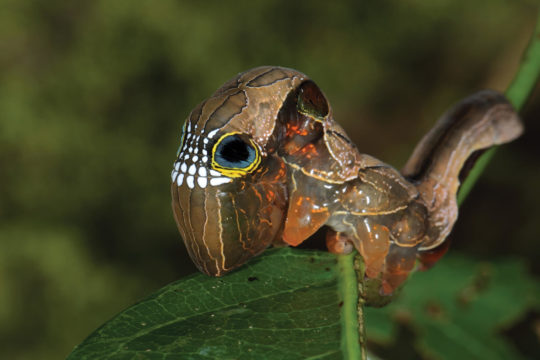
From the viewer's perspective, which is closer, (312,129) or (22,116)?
(312,129)

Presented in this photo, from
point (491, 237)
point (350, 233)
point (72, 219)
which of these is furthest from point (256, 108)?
point (491, 237)

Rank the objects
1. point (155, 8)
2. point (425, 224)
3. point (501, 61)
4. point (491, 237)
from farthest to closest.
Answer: point (491, 237), point (501, 61), point (155, 8), point (425, 224)

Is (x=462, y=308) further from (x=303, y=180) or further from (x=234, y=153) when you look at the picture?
(x=234, y=153)

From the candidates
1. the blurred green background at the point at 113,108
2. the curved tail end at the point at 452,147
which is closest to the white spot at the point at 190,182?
the curved tail end at the point at 452,147

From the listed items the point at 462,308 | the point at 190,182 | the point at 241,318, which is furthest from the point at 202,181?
Answer: the point at 462,308

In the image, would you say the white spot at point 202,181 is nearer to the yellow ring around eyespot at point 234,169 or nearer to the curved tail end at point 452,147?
the yellow ring around eyespot at point 234,169

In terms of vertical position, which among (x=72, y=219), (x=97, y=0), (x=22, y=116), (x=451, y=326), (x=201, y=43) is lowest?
(x=451, y=326)

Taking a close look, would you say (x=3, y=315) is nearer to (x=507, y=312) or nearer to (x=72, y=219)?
(x=72, y=219)

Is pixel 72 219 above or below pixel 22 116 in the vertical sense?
below
